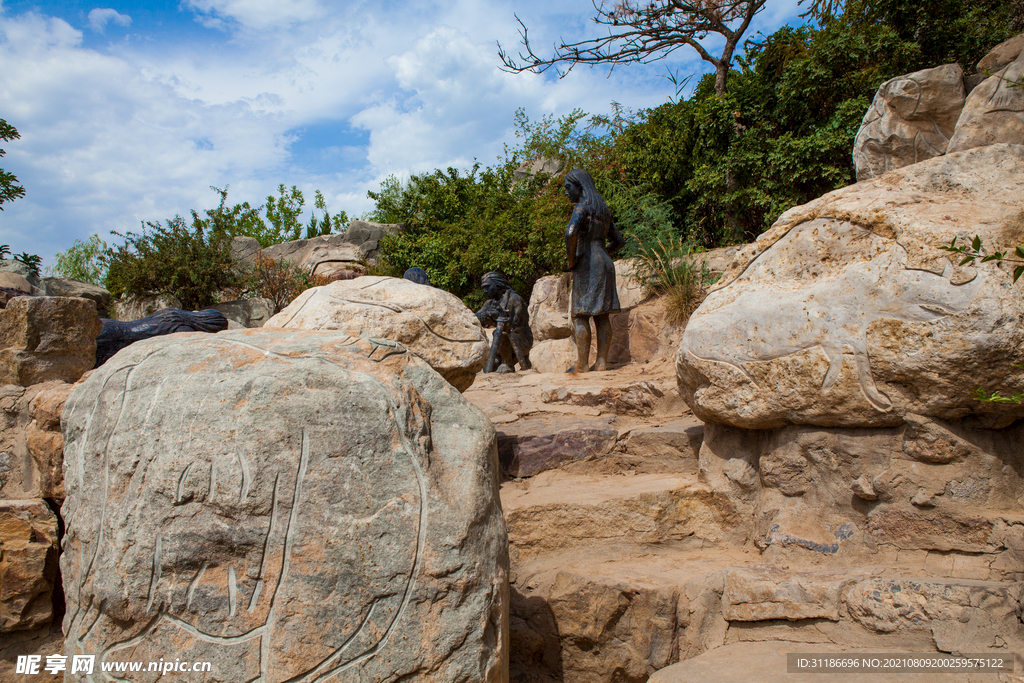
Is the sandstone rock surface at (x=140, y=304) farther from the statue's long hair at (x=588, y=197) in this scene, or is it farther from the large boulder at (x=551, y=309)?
the statue's long hair at (x=588, y=197)

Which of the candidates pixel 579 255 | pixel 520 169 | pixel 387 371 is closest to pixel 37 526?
pixel 387 371

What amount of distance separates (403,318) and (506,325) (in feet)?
16.6

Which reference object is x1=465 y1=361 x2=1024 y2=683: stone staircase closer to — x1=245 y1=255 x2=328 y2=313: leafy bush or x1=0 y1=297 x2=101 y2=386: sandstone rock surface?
x1=0 y1=297 x2=101 y2=386: sandstone rock surface

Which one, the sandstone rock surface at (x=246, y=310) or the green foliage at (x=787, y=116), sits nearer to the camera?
the green foliage at (x=787, y=116)

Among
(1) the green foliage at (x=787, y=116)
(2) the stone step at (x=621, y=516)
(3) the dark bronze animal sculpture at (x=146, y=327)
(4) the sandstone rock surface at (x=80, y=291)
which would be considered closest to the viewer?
(2) the stone step at (x=621, y=516)

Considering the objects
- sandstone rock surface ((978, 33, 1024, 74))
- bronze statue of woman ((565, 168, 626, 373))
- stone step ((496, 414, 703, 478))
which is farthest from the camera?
sandstone rock surface ((978, 33, 1024, 74))

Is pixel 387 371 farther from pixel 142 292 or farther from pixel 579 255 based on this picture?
pixel 142 292

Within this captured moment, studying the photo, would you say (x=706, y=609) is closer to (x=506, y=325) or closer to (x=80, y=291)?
(x=506, y=325)

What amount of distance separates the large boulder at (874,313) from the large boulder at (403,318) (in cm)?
115

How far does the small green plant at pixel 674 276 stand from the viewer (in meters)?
6.03

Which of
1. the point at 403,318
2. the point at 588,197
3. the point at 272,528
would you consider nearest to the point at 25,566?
the point at 272,528

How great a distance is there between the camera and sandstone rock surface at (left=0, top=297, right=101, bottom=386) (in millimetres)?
2805

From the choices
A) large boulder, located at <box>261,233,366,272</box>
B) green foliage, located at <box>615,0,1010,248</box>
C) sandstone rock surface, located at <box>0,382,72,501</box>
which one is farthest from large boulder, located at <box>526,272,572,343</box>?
large boulder, located at <box>261,233,366,272</box>

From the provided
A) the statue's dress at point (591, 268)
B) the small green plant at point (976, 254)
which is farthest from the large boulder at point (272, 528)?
the statue's dress at point (591, 268)
